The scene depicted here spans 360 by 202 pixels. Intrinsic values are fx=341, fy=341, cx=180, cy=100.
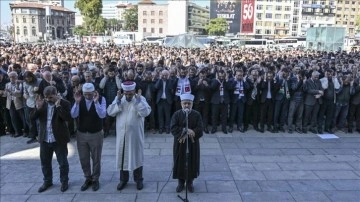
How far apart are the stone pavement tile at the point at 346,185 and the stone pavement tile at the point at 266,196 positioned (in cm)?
102

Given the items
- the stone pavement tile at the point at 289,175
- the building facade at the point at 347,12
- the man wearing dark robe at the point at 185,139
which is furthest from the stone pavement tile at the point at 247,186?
the building facade at the point at 347,12

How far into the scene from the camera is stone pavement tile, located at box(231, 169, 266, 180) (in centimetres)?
633

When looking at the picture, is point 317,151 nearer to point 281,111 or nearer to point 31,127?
point 281,111

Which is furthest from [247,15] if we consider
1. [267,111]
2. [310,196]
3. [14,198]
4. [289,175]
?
[14,198]

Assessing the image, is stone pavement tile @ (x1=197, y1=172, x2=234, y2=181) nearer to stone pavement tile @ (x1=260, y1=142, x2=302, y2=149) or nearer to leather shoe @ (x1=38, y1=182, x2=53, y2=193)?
stone pavement tile @ (x1=260, y1=142, x2=302, y2=149)

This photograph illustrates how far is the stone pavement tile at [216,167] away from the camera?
6772 mm

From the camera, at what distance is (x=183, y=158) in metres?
5.59

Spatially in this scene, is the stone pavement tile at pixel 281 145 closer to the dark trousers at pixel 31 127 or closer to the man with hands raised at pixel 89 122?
the man with hands raised at pixel 89 122

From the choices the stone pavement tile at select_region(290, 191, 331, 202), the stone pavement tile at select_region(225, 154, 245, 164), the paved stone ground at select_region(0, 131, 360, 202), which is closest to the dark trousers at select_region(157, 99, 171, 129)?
the paved stone ground at select_region(0, 131, 360, 202)

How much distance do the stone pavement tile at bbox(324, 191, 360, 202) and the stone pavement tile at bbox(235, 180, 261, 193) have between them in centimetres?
115

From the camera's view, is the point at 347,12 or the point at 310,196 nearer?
the point at 310,196

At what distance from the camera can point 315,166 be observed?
699 centimetres

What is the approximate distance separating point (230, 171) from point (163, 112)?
130 inches

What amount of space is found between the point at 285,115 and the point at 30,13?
365 ft
